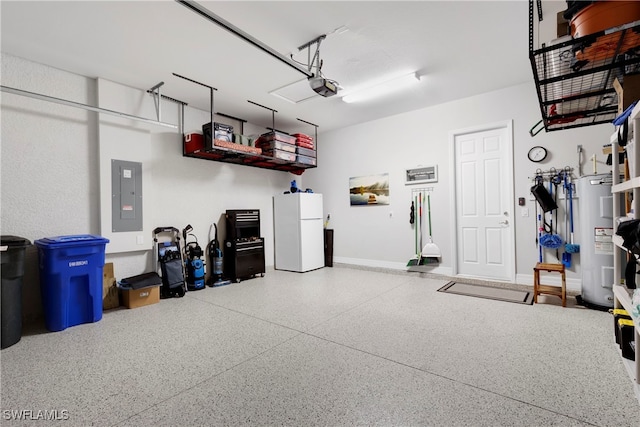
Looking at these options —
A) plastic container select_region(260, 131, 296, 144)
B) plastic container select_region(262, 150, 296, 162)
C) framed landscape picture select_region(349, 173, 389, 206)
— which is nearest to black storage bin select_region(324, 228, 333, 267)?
framed landscape picture select_region(349, 173, 389, 206)

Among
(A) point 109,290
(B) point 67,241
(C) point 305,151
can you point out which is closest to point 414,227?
(C) point 305,151

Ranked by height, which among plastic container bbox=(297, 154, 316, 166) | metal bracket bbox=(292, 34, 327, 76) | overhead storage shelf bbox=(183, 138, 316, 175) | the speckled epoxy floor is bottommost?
the speckled epoxy floor

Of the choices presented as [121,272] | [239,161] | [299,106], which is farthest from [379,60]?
[121,272]

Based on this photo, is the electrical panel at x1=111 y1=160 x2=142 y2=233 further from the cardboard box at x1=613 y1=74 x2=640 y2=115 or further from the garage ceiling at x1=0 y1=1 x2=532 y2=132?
the cardboard box at x1=613 y1=74 x2=640 y2=115

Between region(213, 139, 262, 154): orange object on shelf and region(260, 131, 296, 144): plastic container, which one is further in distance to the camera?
region(260, 131, 296, 144): plastic container

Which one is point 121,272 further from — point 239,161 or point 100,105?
point 239,161

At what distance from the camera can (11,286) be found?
2.70 m

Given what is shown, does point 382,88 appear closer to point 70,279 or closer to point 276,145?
point 276,145

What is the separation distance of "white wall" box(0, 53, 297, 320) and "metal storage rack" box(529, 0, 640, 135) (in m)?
4.74

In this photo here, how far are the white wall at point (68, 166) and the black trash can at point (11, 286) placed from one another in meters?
0.74

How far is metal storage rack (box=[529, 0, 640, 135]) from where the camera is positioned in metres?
1.46

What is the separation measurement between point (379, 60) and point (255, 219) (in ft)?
11.6

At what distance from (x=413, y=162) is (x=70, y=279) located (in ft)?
17.2

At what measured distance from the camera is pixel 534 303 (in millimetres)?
3572
